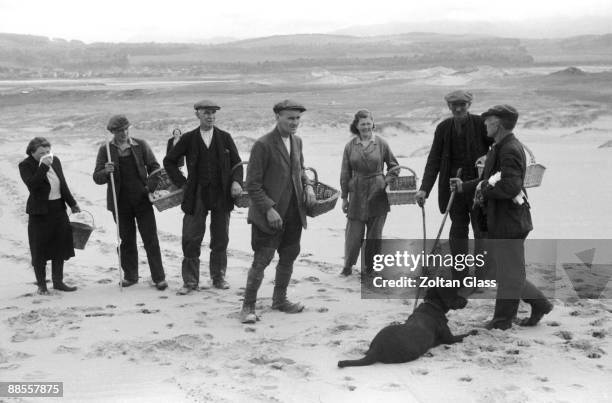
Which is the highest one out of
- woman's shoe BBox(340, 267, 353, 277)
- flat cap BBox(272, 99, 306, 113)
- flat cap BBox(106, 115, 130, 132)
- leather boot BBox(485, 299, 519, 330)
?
flat cap BBox(272, 99, 306, 113)

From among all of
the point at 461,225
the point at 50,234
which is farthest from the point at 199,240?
the point at 461,225

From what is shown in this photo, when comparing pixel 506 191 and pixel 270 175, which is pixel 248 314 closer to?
pixel 270 175

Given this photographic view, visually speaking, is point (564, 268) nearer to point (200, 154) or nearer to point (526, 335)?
point (526, 335)

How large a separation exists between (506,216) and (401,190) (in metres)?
1.75

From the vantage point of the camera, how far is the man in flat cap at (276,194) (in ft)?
18.7

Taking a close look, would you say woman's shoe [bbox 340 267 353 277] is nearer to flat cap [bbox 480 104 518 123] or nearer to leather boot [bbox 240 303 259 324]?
leather boot [bbox 240 303 259 324]

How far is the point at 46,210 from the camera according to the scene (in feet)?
22.3

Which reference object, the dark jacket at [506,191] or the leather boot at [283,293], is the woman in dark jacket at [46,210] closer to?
the leather boot at [283,293]

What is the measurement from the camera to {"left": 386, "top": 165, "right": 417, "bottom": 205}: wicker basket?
703cm

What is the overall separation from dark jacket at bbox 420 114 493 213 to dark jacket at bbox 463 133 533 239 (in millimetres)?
654

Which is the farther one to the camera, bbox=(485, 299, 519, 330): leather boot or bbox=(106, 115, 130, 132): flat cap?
bbox=(106, 115, 130, 132): flat cap

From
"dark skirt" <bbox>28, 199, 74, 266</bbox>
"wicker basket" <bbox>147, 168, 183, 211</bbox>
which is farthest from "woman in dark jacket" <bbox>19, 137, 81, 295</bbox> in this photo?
"wicker basket" <bbox>147, 168, 183, 211</bbox>

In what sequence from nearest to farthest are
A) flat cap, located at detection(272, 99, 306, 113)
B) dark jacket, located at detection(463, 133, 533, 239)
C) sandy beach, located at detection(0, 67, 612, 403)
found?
sandy beach, located at detection(0, 67, 612, 403) → dark jacket, located at detection(463, 133, 533, 239) → flat cap, located at detection(272, 99, 306, 113)

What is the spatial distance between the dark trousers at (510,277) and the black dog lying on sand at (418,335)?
29 centimetres
